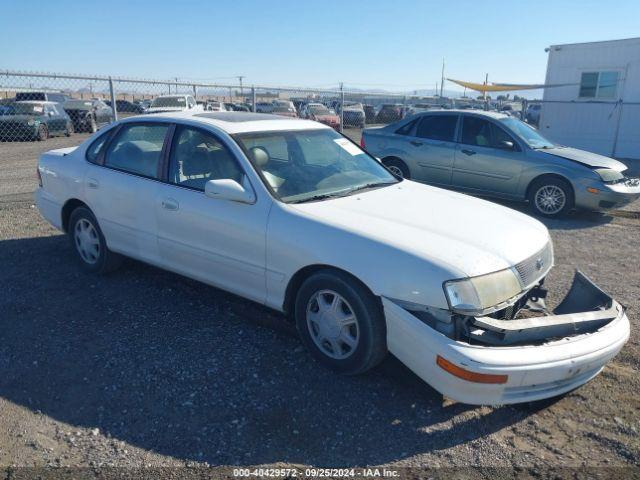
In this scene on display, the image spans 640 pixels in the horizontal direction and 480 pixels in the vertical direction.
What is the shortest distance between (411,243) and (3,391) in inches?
105

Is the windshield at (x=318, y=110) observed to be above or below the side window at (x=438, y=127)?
below

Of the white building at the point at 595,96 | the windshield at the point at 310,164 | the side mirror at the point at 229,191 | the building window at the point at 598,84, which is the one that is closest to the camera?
the side mirror at the point at 229,191

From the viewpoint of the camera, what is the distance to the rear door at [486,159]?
27.0 feet

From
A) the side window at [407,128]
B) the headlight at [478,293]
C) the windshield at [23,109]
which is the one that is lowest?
the headlight at [478,293]

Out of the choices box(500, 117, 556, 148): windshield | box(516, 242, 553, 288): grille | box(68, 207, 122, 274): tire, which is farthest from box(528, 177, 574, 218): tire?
box(68, 207, 122, 274): tire

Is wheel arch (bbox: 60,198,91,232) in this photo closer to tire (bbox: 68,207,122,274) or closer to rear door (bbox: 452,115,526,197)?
tire (bbox: 68,207,122,274)

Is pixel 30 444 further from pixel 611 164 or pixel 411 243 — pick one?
pixel 611 164

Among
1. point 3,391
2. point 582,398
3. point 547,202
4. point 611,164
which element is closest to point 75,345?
point 3,391

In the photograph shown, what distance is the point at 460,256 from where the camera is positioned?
303cm

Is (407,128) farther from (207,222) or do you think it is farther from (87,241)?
(207,222)

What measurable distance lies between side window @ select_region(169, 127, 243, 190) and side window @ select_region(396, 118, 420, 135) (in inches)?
221

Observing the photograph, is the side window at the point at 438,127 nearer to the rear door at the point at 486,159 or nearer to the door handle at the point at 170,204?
the rear door at the point at 486,159

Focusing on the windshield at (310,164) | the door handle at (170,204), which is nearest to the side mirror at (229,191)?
the windshield at (310,164)

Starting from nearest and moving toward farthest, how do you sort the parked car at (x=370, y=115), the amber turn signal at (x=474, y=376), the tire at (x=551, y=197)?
the amber turn signal at (x=474, y=376), the tire at (x=551, y=197), the parked car at (x=370, y=115)
